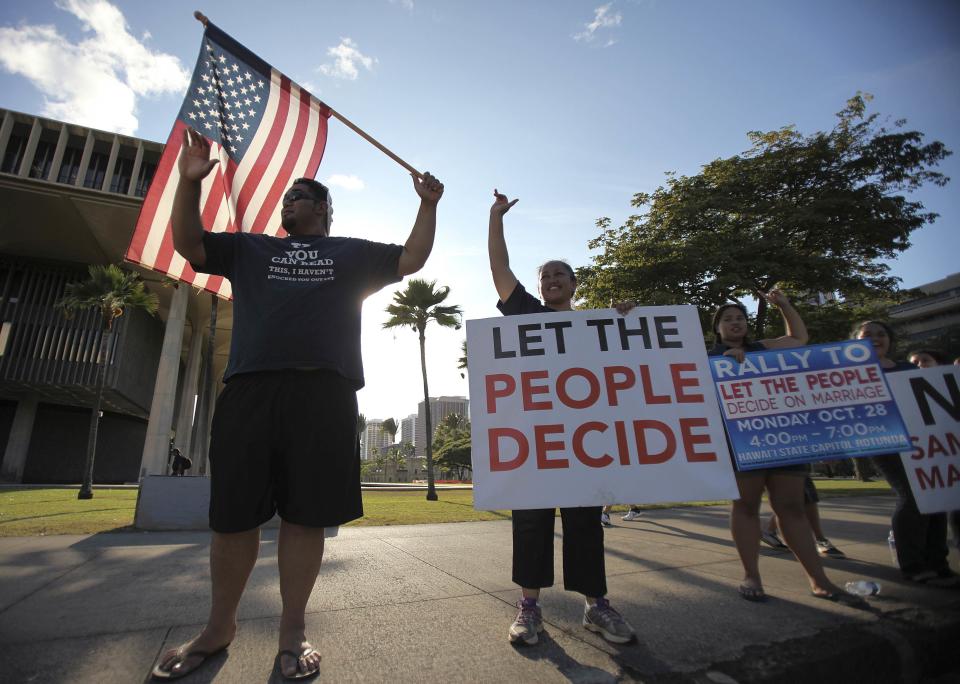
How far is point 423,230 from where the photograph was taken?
2.24m

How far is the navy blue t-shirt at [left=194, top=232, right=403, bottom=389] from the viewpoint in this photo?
1893 millimetres

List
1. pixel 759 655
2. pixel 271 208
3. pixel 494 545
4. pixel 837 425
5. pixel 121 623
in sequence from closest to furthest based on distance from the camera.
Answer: pixel 759 655
pixel 121 623
pixel 837 425
pixel 271 208
pixel 494 545

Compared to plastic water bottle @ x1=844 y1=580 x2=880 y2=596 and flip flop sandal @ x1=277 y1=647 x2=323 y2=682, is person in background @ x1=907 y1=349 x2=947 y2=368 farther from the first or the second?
flip flop sandal @ x1=277 y1=647 x2=323 y2=682

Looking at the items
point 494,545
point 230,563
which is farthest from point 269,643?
point 494,545

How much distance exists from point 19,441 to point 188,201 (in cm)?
3969

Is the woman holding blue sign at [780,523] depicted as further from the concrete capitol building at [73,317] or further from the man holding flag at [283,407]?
the concrete capitol building at [73,317]

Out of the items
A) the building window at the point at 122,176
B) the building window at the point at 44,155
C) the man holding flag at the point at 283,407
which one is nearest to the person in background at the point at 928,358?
the man holding flag at the point at 283,407

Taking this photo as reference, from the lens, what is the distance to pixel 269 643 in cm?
190

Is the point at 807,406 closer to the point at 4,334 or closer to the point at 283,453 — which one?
the point at 283,453

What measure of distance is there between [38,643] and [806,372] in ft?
13.5

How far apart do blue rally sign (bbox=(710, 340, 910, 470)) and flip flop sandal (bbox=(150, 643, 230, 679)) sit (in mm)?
2811

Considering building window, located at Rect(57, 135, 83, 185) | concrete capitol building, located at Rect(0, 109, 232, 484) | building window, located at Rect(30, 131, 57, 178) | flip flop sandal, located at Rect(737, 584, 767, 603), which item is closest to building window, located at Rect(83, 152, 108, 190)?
concrete capitol building, located at Rect(0, 109, 232, 484)

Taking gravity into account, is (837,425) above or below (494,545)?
above

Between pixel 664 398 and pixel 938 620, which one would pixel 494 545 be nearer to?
pixel 664 398
